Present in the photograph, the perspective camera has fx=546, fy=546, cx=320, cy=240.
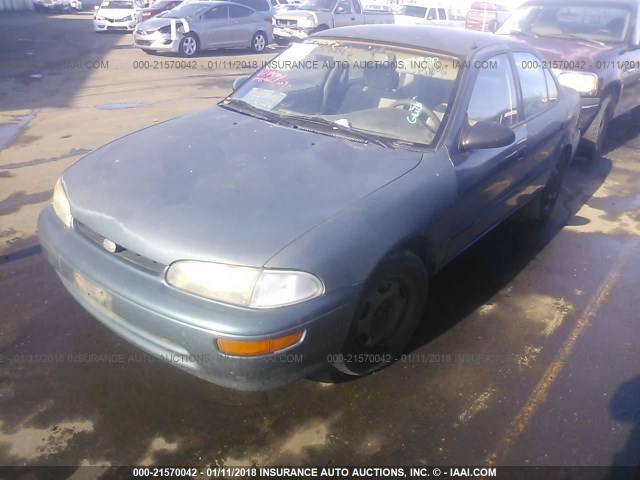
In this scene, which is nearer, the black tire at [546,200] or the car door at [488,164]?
the car door at [488,164]

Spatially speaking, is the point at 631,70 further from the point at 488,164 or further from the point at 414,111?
the point at 414,111

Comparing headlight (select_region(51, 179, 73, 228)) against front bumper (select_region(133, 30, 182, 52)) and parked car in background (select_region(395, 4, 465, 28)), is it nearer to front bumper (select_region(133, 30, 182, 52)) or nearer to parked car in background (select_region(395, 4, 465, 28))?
front bumper (select_region(133, 30, 182, 52))

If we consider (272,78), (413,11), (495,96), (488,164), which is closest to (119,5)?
(413,11)

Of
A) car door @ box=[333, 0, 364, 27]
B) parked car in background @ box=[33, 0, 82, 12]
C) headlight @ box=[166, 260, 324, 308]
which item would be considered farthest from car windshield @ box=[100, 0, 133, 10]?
headlight @ box=[166, 260, 324, 308]

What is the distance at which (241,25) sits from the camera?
1552cm

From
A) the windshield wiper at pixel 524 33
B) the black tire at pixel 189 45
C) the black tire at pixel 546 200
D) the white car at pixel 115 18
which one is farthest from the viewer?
the white car at pixel 115 18

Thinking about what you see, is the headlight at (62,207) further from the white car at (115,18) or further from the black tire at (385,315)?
the white car at (115,18)

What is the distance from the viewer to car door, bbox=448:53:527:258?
3.16m

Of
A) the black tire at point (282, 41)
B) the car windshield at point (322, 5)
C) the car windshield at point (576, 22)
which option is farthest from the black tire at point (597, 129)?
the black tire at point (282, 41)

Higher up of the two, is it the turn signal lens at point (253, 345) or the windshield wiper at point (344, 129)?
the windshield wiper at point (344, 129)

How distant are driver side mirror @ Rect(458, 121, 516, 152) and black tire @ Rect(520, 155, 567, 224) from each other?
1.67m

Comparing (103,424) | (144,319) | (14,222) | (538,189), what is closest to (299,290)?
(144,319)

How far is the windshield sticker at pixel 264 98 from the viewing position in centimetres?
361

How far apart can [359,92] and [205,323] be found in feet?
6.44
